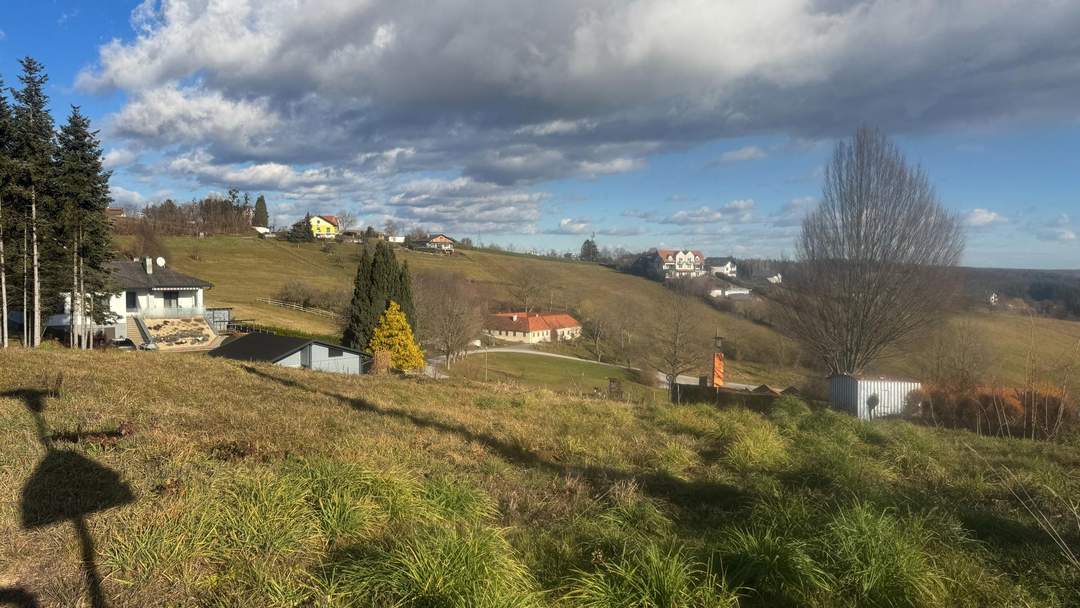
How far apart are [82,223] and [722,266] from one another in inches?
3302

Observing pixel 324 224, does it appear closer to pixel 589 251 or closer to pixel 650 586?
pixel 589 251

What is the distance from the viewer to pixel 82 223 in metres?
24.7

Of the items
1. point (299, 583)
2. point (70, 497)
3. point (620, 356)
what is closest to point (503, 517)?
point (299, 583)

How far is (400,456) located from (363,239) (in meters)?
94.9

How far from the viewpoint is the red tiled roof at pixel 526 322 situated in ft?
201

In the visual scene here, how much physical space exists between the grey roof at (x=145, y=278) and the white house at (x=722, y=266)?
2497 inches

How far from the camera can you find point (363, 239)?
9619 cm

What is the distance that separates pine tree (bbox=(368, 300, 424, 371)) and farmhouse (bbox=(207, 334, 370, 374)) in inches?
117

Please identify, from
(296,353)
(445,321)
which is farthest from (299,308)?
(296,353)

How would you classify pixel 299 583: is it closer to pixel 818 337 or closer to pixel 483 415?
pixel 483 415

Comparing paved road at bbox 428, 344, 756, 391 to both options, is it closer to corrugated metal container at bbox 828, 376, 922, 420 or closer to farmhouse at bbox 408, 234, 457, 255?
corrugated metal container at bbox 828, 376, 922, 420

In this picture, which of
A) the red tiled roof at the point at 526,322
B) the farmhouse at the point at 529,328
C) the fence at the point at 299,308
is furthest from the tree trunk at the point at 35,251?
the red tiled roof at the point at 526,322

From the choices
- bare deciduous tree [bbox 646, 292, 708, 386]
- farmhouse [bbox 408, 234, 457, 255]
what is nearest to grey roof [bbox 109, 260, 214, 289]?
bare deciduous tree [bbox 646, 292, 708, 386]

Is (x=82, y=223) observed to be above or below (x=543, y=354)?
above
